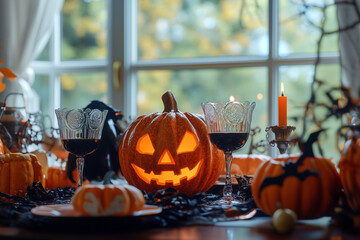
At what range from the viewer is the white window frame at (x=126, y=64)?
266 centimetres

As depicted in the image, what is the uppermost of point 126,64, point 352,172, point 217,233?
point 126,64

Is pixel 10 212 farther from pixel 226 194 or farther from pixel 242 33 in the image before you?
pixel 242 33

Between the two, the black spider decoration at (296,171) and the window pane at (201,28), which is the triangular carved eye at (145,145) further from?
the window pane at (201,28)

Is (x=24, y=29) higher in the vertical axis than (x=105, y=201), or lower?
higher

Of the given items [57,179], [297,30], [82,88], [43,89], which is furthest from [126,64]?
[57,179]

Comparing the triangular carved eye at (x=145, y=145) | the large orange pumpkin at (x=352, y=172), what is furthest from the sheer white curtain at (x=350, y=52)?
the triangular carved eye at (x=145, y=145)

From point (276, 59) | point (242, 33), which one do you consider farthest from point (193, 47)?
point (276, 59)

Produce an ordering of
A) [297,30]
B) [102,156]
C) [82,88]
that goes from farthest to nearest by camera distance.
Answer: [82,88] < [297,30] < [102,156]

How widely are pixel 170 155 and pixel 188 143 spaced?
0.06 metres

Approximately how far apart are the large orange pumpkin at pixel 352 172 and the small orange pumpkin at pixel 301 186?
0.03m

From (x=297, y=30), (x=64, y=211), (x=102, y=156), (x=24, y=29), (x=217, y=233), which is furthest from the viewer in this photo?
(x=24, y=29)

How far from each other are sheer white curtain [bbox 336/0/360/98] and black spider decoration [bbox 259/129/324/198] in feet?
0.39

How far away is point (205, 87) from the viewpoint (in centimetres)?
286

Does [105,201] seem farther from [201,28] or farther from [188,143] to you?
[201,28]
